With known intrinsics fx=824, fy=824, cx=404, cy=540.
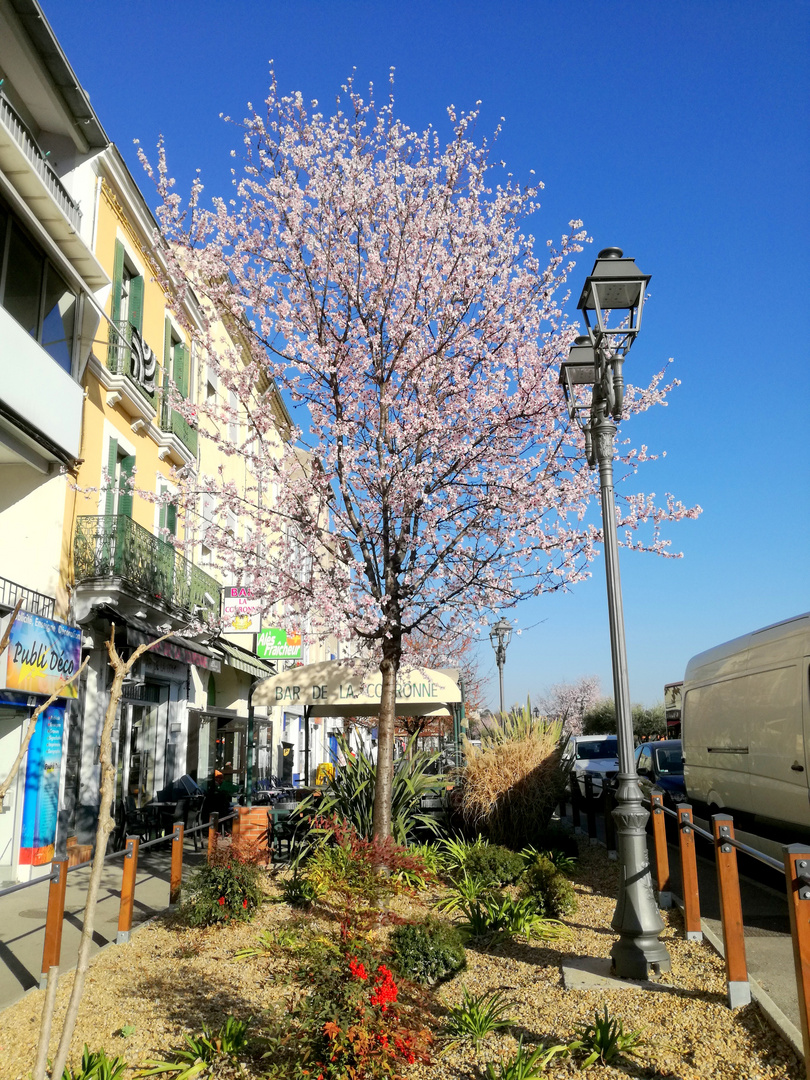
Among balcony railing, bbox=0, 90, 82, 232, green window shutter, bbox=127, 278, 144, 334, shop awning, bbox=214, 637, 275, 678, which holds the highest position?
green window shutter, bbox=127, 278, 144, 334

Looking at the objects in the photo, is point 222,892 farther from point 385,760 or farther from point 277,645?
point 277,645

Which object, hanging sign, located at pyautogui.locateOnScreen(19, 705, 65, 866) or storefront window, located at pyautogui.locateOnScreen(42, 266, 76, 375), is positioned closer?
hanging sign, located at pyautogui.locateOnScreen(19, 705, 65, 866)

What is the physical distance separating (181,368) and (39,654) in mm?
8856

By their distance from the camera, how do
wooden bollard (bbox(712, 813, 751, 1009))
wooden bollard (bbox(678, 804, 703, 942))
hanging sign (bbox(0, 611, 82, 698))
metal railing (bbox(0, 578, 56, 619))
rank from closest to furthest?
1. wooden bollard (bbox(712, 813, 751, 1009))
2. wooden bollard (bbox(678, 804, 703, 942))
3. hanging sign (bbox(0, 611, 82, 698))
4. metal railing (bbox(0, 578, 56, 619))

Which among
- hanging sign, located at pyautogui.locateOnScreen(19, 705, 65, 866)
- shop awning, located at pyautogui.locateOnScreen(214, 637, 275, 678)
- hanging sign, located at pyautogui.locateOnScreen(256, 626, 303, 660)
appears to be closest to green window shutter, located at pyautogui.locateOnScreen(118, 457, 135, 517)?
hanging sign, located at pyautogui.locateOnScreen(19, 705, 65, 866)

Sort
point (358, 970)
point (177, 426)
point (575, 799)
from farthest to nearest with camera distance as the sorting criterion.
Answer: point (177, 426)
point (575, 799)
point (358, 970)

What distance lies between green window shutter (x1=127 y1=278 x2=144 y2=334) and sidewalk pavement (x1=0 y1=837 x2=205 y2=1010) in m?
9.96

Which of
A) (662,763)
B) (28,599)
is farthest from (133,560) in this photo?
(662,763)

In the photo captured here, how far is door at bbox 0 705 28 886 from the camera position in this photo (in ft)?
38.6

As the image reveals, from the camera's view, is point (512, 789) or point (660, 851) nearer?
point (660, 851)

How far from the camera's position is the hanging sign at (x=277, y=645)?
69.8 feet

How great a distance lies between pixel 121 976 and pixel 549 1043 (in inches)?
130

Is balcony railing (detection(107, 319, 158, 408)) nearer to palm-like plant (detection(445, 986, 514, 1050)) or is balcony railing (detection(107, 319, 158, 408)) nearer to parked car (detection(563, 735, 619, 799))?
palm-like plant (detection(445, 986, 514, 1050))

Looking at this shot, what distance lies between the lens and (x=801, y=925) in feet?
12.1
